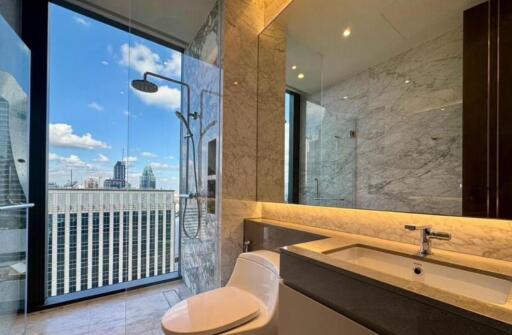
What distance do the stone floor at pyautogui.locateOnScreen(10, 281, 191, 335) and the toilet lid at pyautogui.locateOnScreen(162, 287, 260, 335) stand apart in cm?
87

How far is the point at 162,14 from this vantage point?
224cm

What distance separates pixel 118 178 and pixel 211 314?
1663 mm

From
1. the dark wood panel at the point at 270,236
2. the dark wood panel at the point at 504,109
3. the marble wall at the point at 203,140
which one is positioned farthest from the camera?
the marble wall at the point at 203,140

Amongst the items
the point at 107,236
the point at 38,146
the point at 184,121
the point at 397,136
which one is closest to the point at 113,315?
the point at 107,236

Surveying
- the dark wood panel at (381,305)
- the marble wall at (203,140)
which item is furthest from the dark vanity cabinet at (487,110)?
the marble wall at (203,140)

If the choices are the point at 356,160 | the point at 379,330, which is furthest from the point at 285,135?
the point at 379,330

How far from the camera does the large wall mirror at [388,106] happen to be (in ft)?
3.41

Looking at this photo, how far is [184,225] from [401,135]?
6.41 ft

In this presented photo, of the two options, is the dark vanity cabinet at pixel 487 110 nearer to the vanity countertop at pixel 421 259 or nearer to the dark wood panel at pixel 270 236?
the vanity countertop at pixel 421 259

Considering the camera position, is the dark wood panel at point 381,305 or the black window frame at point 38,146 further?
the black window frame at point 38,146

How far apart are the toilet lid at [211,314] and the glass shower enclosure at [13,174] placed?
137 cm

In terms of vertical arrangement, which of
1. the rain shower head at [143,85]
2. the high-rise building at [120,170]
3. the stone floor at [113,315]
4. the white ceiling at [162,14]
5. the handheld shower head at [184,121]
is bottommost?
the stone floor at [113,315]

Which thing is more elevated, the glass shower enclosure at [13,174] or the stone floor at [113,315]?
the glass shower enclosure at [13,174]

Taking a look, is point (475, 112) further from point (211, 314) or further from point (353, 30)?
point (211, 314)
